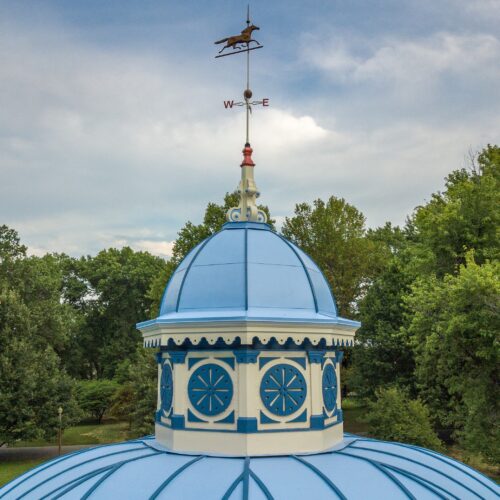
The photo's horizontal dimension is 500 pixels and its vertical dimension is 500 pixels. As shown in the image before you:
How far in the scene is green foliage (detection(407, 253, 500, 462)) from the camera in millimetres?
17155

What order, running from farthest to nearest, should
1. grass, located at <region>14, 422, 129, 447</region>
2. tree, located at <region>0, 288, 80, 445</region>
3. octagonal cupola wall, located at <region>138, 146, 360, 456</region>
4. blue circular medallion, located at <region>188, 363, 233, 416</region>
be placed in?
grass, located at <region>14, 422, 129, 447</region> < tree, located at <region>0, 288, 80, 445</region> < blue circular medallion, located at <region>188, 363, 233, 416</region> < octagonal cupola wall, located at <region>138, 146, 360, 456</region>

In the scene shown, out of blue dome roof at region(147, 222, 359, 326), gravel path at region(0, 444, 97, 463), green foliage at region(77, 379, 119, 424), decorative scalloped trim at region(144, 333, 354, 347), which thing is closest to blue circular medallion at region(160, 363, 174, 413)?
decorative scalloped trim at region(144, 333, 354, 347)

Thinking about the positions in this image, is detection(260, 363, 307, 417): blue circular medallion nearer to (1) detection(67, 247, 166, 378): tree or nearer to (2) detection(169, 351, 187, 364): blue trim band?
(2) detection(169, 351, 187, 364): blue trim band

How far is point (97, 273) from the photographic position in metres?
48.1

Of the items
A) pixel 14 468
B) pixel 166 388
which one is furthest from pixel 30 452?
pixel 166 388

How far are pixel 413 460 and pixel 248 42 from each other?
681cm

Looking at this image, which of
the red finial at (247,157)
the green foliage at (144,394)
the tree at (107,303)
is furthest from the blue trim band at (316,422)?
the tree at (107,303)

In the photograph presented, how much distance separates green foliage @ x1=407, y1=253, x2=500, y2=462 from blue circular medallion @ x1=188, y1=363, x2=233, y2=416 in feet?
39.3

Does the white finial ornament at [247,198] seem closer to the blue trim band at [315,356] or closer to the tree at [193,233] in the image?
the blue trim band at [315,356]

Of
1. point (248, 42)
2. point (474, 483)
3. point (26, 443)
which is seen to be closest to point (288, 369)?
point (474, 483)

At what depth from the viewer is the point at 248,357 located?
7.06 metres

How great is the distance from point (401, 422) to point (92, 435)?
1762 centimetres

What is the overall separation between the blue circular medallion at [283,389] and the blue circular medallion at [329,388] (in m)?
0.48

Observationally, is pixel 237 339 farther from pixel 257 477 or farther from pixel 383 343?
pixel 383 343
